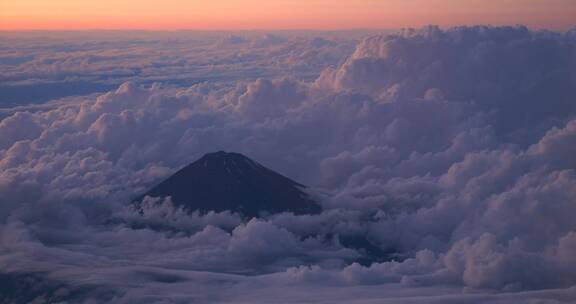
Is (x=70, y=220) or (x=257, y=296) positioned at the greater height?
(x=70, y=220)

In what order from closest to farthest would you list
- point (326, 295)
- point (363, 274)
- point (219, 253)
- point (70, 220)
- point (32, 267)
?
1. point (326, 295)
2. point (363, 274)
3. point (32, 267)
4. point (219, 253)
5. point (70, 220)

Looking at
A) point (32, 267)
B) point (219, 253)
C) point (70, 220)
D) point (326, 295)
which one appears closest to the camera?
point (326, 295)

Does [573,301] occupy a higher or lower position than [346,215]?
lower

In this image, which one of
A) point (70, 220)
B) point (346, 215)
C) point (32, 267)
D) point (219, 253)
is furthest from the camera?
point (346, 215)

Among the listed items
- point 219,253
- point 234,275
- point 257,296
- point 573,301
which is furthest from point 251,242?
point 573,301

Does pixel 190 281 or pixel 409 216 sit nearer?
pixel 190 281

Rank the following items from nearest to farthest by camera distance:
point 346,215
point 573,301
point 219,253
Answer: point 573,301 → point 219,253 → point 346,215

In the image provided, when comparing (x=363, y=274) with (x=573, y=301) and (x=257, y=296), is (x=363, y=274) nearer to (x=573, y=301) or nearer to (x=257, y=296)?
(x=257, y=296)

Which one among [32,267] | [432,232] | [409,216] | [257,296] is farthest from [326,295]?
[409,216]

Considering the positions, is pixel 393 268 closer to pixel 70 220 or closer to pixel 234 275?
pixel 234 275
